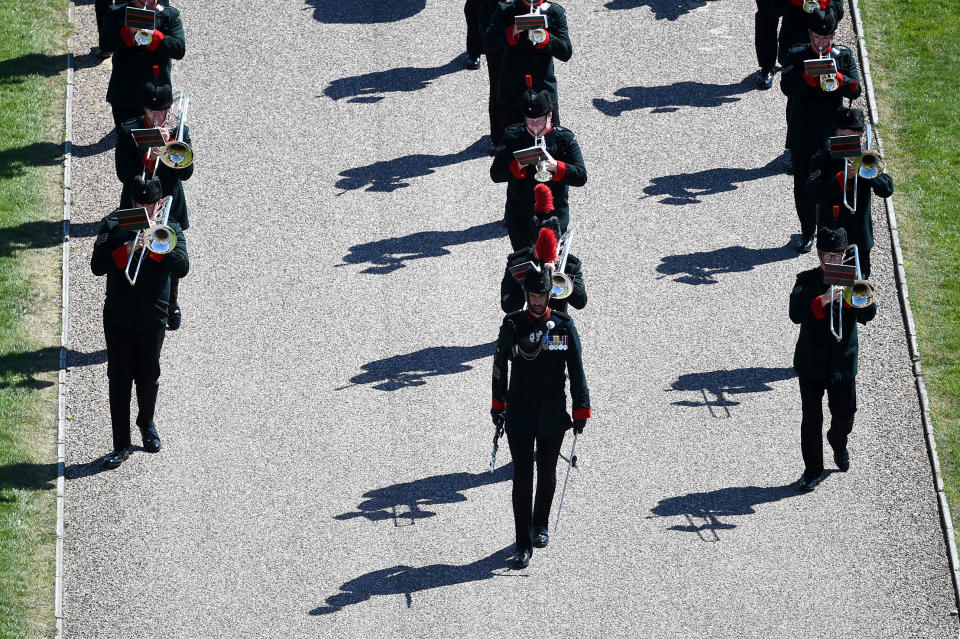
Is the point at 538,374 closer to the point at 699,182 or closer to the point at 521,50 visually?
the point at 521,50

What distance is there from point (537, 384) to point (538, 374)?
0.24 ft

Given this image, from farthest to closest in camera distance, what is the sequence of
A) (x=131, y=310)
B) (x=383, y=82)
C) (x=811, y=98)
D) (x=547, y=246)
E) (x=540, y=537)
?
1. (x=383, y=82)
2. (x=811, y=98)
3. (x=131, y=310)
4. (x=540, y=537)
5. (x=547, y=246)

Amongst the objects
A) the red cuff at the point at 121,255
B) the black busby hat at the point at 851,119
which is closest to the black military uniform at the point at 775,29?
the black busby hat at the point at 851,119

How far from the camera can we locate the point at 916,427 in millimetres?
12594

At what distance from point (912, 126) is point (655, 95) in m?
2.91

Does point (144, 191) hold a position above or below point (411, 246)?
below

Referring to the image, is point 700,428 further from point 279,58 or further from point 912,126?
point 279,58

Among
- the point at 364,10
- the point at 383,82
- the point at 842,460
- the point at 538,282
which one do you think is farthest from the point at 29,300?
the point at 842,460

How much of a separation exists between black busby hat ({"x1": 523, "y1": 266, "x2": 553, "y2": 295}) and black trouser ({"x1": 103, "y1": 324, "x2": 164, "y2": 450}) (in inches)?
130

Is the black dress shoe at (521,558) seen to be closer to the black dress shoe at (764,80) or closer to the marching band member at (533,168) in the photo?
the marching band member at (533,168)

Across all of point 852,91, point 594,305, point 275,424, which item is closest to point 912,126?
point 852,91

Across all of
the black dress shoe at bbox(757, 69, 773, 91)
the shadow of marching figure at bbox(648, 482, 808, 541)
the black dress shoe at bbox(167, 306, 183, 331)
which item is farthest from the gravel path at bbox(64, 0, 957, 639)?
the black dress shoe at bbox(167, 306, 183, 331)

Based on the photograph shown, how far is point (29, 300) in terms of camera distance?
14.0 m

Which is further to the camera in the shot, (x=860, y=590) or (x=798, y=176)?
(x=798, y=176)
